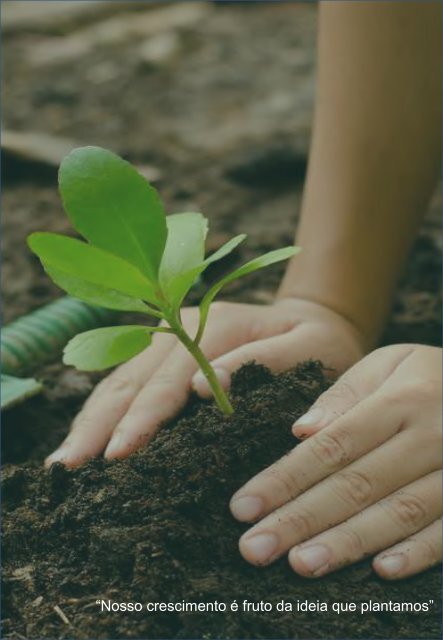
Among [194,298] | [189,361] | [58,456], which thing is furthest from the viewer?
Answer: [194,298]

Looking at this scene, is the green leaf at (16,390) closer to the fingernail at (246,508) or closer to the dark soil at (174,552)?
the dark soil at (174,552)

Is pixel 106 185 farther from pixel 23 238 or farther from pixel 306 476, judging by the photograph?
pixel 23 238

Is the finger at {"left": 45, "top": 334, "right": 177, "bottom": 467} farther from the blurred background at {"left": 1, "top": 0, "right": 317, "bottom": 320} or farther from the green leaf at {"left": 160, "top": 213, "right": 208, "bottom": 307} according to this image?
the blurred background at {"left": 1, "top": 0, "right": 317, "bottom": 320}

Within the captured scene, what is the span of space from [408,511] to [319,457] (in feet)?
0.44

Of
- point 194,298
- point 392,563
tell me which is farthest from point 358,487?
point 194,298

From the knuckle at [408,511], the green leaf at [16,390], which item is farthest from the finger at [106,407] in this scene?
the knuckle at [408,511]

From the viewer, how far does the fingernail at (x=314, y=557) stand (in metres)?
1.08

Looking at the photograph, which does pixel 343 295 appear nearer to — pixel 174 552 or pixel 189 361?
pixel 189 361

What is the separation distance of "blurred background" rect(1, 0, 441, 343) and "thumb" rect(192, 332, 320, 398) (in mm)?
419

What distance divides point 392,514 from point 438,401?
20 cm

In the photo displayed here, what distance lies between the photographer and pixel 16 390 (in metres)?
1.53

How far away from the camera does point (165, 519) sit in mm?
1090

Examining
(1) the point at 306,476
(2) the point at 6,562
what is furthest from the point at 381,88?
(2) the point at 6,562

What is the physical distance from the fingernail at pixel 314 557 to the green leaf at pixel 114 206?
37 cm
